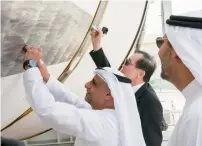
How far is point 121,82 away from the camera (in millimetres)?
1019

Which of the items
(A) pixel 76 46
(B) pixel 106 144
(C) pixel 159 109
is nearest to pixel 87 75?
(A) pixel 76 46

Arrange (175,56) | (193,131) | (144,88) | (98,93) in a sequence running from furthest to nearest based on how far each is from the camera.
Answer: (144,88), (98,93), (175,56), (193,131)

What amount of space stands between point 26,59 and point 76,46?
0.24 m

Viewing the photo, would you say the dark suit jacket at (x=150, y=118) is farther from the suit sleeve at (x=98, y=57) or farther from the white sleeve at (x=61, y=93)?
the white sleeve at (x=61, y=93)

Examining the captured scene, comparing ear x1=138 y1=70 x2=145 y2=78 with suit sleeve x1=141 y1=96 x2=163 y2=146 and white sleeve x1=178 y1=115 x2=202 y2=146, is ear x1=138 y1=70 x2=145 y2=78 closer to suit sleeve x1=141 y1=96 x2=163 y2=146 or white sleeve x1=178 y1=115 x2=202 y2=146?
suit sleeve x1=141 y1=96 x2=163 y2=146

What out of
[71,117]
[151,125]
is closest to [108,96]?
[71,117]

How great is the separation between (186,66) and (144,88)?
0.54m

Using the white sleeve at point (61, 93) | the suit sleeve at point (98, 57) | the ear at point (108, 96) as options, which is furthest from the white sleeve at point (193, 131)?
the suit sleeve at point (98, 57)

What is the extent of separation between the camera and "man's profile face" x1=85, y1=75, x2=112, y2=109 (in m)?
1.01

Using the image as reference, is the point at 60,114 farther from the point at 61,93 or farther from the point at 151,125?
the point at 151,125

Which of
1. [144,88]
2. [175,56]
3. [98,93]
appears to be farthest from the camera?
[144,88]

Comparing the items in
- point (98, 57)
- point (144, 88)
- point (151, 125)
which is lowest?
point (151, 125)

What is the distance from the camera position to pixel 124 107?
3.22 ft

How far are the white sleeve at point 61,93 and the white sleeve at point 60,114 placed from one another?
151mm
